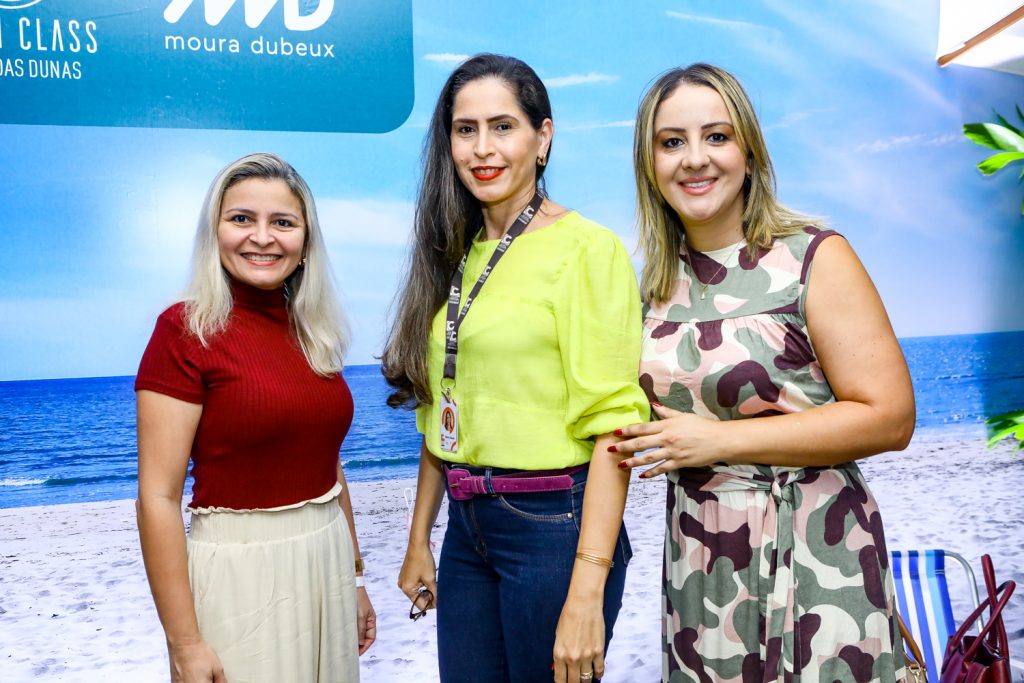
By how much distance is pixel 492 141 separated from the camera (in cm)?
154

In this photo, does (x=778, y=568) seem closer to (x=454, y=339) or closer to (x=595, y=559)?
(x=595, y=559)

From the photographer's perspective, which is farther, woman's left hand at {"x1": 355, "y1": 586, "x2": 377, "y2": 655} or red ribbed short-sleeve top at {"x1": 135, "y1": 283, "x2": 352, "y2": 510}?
woman's left hand at {"x1": 355, "y1": 586, "x2": 377, "y2": 655}

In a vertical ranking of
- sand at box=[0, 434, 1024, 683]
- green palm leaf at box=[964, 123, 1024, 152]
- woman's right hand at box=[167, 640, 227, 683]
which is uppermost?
green palm leaf at box=[964, 123, 1024, 152]

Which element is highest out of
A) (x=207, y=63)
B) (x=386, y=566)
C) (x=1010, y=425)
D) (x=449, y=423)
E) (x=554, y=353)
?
(x=207, y=63)

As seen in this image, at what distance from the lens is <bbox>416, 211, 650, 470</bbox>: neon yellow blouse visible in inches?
55.4

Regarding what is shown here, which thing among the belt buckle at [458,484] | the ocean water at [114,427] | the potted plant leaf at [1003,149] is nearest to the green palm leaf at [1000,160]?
the potted plant leaf at [1003,149]

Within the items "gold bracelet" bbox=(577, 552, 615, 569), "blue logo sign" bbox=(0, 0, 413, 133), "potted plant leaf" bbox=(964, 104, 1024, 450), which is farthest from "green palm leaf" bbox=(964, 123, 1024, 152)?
"gold bracelet" bbox=(577, 552, 615, 569)

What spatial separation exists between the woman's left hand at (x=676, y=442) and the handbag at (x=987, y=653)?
916mm

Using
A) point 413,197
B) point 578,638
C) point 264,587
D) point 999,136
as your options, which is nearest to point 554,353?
point 578,638

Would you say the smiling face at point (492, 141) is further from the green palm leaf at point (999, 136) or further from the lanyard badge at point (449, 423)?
the green palm leaf at point (999, 136)

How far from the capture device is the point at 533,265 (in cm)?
148

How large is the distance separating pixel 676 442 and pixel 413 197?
3.80 m

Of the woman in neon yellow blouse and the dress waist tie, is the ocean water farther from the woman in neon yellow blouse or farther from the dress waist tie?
the woman in neon yellow blouse

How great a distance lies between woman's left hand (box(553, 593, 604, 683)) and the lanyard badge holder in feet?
1.22
